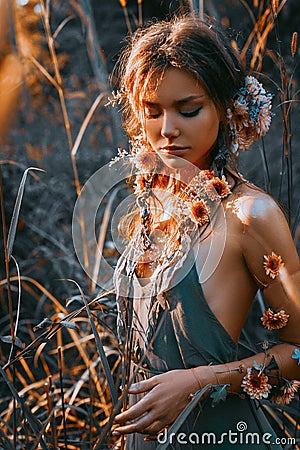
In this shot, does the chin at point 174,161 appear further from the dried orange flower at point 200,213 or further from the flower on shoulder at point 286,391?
the flower on shoulder at point 286,391

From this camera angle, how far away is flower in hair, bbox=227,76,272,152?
1112 mm

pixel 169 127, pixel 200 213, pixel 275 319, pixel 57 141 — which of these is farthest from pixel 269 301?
pixel 57 141

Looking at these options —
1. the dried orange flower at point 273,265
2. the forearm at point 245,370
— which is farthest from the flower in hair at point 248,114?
the forearm at point 245,370

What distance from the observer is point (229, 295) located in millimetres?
1014

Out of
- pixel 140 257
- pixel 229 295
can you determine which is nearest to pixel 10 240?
pixel 140 257

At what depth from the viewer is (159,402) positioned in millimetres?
931

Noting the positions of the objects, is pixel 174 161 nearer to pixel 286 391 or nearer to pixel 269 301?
pixel 269 301

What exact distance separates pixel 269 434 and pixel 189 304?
222 mm

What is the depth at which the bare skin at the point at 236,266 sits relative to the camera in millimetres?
955

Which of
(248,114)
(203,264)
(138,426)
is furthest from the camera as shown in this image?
(248,114)

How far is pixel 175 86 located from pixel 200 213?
18 cm

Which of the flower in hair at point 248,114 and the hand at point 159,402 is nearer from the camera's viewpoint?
the hand at point 159,402

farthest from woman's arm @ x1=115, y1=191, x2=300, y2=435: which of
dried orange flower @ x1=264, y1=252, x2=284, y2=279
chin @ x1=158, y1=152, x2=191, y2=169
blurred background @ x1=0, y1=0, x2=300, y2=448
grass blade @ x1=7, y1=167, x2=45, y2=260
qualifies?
blurred background @ x1=0, y1=0, x2=300, y2=448

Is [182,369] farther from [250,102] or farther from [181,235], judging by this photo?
[250,102]
